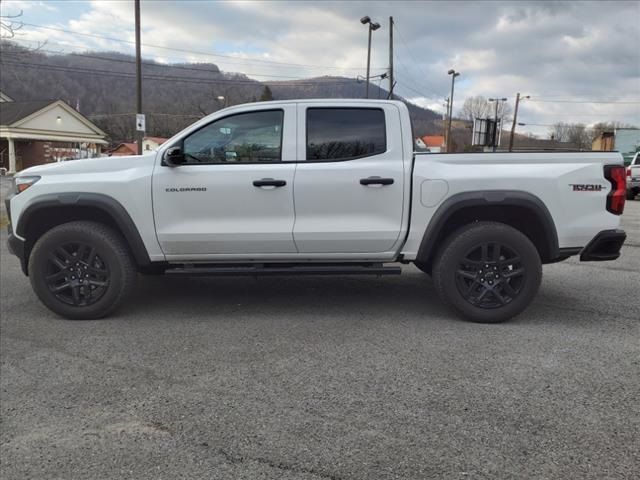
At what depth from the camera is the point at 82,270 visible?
4742 millimetres

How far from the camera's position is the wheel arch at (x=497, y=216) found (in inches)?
174

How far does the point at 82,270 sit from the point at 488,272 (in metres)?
3.65

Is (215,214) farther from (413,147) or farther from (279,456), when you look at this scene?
(279,456)

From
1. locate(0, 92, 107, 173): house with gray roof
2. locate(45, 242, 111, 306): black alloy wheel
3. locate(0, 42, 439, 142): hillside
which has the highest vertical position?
locate(0, 42, 439, 142): hillside

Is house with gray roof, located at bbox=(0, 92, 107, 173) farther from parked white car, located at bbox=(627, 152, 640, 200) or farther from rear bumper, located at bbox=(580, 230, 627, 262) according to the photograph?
rear bumper, located at bbox=(580, 230, 627, 262)

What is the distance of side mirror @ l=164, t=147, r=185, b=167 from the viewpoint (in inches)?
178

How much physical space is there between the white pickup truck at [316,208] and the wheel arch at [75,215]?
0.02 m

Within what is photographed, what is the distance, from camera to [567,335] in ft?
14.2

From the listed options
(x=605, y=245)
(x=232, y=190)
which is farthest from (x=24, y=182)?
(x=605, y=245)

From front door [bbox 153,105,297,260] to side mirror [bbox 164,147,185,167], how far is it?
1.8 inches

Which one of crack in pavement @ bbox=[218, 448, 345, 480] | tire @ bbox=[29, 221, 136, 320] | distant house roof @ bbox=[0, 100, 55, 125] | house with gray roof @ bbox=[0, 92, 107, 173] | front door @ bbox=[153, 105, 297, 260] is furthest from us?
distant house roof @ bbox=[0, 100, 55, 125]

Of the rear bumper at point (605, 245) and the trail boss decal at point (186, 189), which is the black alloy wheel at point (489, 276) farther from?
the trail boss decal at point (186, 189)

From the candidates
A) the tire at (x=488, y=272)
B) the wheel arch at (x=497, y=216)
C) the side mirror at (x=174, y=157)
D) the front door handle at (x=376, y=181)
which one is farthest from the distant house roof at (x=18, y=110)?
the tire at (x=488, y=272)

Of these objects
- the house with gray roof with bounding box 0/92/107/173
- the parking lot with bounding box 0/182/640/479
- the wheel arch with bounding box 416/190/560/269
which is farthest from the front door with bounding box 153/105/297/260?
the house with gray roof with bounding box 0/92/107/173
